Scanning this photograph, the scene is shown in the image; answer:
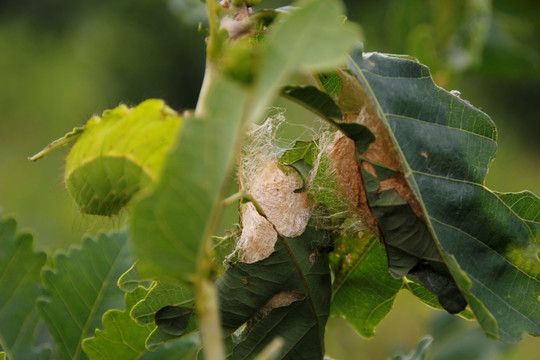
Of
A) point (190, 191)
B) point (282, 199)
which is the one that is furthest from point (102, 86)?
point (190, 191)

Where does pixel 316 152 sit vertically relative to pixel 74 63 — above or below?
above

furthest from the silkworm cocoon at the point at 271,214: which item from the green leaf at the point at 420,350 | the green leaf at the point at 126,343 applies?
the green leaf at the point at 420,350

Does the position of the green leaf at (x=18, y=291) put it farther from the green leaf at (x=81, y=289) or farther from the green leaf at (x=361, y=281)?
the green leaf at (x=361, y=281)

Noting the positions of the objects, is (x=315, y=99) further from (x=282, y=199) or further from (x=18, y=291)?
(x=18, y=291)

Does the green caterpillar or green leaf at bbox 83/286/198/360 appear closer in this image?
the green caterpillar

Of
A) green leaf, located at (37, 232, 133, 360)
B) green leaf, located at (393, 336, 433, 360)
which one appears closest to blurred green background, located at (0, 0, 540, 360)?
green leaf, located at (393, 336, 433, 360)

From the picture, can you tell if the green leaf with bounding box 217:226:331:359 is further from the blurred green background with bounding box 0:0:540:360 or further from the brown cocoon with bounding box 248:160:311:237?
the blurred green background with bounding box 0:0:540:360

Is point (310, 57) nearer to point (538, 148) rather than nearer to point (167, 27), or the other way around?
point (538, 148)

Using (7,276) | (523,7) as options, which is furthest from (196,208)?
(523,7)
